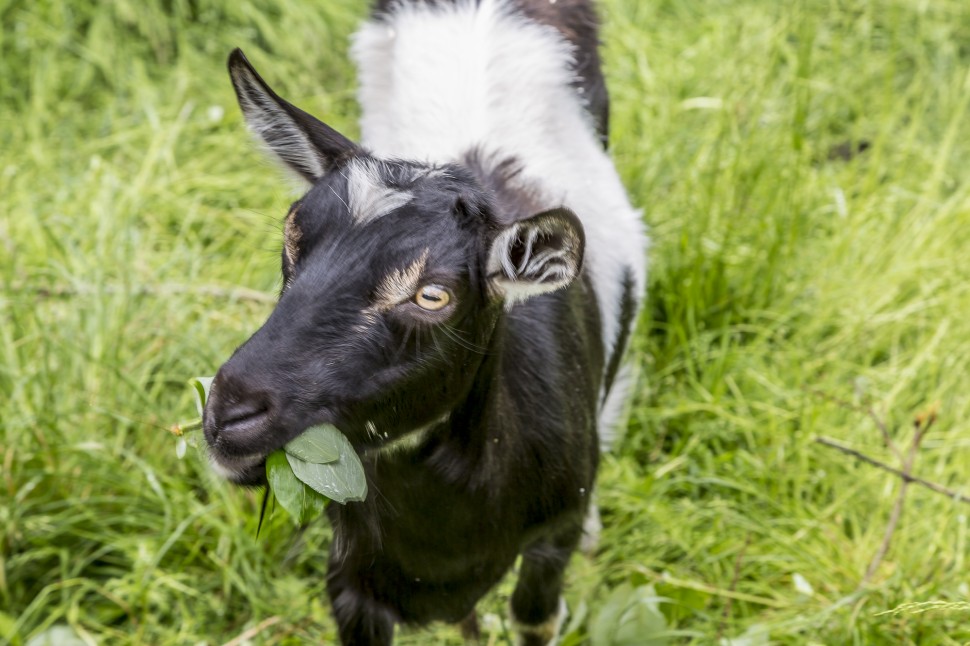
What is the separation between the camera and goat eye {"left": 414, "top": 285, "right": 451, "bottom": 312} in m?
2.44

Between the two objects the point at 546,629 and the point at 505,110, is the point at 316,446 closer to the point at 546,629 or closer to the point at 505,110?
the point at 546,629

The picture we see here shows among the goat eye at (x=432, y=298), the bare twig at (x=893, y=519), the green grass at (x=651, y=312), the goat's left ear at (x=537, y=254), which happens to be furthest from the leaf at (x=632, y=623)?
the goat eye at (x=432, y=298)

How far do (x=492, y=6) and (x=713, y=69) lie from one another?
223 cm

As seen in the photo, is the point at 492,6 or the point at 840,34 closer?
the point at 492,6

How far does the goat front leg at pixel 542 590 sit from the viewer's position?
135 inches

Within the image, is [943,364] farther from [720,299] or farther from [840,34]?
[840,34]

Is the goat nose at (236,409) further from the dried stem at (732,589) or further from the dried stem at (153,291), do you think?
the dried stem at (153,291)

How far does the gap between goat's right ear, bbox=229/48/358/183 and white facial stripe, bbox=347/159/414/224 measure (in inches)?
7.1

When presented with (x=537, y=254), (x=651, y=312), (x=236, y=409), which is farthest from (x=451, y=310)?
(x=651, y=312)

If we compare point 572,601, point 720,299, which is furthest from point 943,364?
point 572,601

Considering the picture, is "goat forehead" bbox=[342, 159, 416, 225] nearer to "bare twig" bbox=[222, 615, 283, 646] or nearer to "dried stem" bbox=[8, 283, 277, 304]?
"bare twig" bbox=[222, 615, 283, 646]

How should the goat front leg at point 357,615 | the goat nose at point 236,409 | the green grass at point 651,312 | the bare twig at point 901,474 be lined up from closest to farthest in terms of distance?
the goat nose at point 236,409
the goat front leg at point 357,615
the bare twig at point 901,474
the green grass at point 651,312

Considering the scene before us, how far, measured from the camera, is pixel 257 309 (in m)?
4.75

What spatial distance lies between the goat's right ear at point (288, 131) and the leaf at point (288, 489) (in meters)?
0.76
